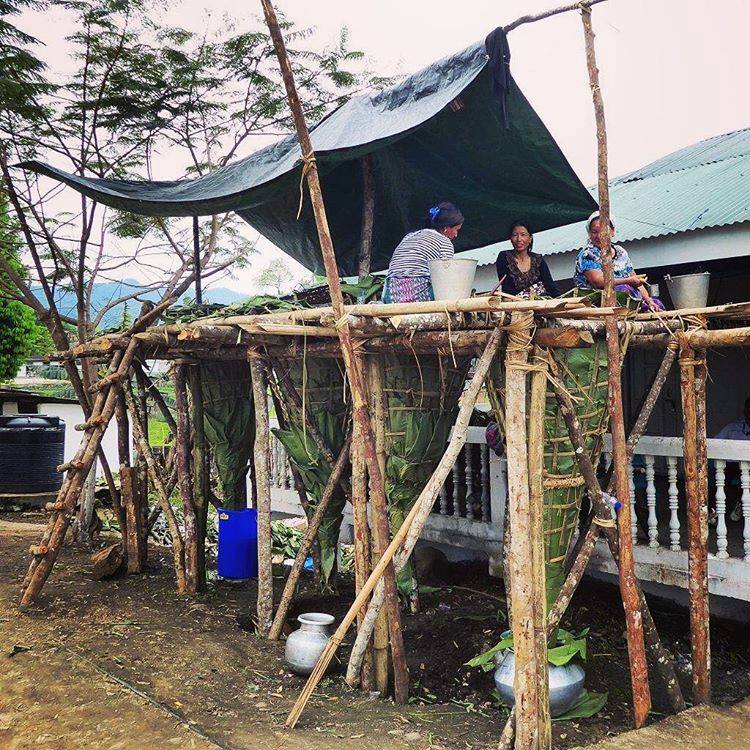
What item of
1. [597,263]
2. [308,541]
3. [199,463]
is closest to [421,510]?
[308,541]

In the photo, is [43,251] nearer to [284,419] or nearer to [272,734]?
[284,419]

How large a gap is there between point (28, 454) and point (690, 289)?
10985mm

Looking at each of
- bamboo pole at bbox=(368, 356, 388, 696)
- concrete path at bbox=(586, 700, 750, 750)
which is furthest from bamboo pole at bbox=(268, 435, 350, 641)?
concrete path at bbox=(586, 700, 750, 750)

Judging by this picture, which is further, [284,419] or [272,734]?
[284,419]

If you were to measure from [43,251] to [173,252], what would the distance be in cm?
222

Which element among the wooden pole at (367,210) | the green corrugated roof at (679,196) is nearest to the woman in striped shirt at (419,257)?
the wooden pole at (367,210)

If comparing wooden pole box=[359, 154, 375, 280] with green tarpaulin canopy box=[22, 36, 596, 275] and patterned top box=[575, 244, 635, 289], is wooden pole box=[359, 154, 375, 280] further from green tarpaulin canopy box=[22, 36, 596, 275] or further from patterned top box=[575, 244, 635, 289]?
patterned top box=[575, 244, 635, 289]

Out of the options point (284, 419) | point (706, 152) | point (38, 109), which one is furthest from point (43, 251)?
point (706, 152)

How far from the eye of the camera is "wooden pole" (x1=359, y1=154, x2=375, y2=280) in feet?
21.1

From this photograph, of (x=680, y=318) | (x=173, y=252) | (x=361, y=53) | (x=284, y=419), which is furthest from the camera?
(x=173, y=252)

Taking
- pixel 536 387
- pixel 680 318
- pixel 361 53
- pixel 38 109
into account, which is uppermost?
pixel 361 53

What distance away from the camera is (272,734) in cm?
433

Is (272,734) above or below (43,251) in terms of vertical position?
below

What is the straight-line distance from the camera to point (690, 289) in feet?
17.4
